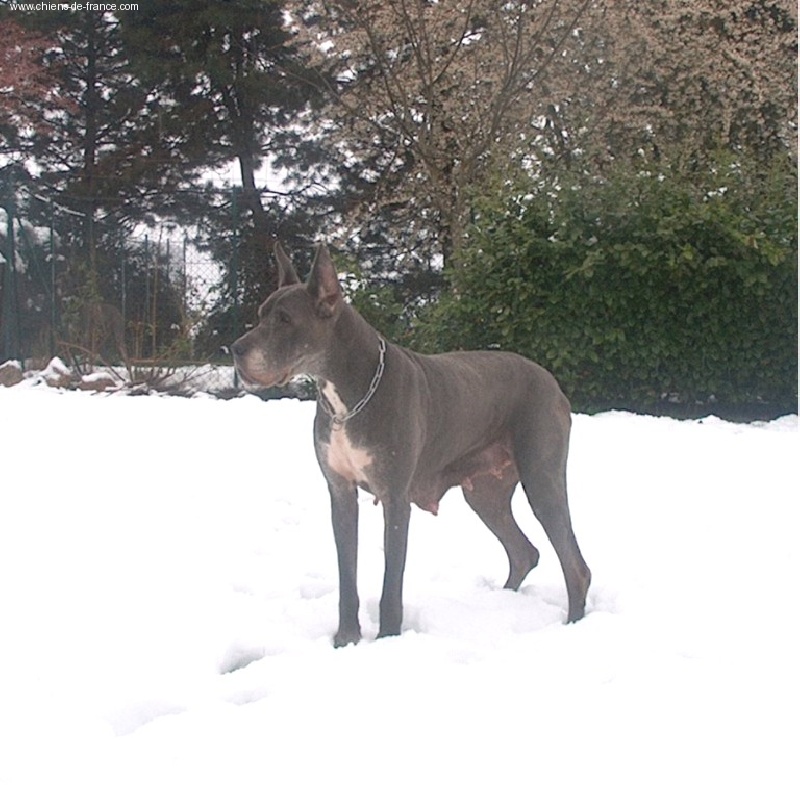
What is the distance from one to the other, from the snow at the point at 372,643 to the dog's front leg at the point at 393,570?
9 centimetres

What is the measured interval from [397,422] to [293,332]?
0.48m

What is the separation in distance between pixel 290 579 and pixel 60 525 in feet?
4.57

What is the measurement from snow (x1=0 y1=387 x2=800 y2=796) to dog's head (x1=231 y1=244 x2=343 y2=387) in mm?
939

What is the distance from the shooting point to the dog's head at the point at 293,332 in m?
3.03

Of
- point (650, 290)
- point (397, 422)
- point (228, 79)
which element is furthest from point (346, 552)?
point (228, 79)

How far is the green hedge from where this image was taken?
9312 millimetres

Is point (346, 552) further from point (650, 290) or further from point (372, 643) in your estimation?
point (650, 290)

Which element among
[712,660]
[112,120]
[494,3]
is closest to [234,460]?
[712,660]

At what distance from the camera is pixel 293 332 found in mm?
3105

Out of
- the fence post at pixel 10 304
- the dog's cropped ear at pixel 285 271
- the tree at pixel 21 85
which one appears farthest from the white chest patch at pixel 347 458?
the tree at pixel 21 85

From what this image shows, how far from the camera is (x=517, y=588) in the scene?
4039mm

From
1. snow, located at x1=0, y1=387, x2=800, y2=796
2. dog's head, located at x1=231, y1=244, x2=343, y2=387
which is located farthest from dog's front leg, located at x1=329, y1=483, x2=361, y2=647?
dog's head, located at x1=231, y1=244, x2=343, y2=387

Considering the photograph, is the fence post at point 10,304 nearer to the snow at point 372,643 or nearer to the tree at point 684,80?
the snow at point 372,643

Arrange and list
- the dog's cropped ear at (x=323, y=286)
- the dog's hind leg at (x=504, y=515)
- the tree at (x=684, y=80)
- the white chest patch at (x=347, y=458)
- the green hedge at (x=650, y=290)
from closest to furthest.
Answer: the dog's cropped ear at (x=323, y=286) → the white chest patch at (x=347, y=458) → the dog's hind leg at (x=504, y=515) → the green hedge at (x=650, y=290) → the tree at (x=684, y=80)
